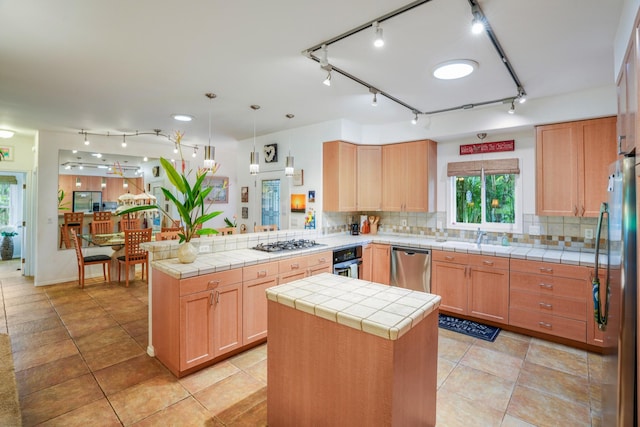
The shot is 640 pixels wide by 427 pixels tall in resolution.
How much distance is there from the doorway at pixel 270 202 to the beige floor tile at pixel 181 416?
11.0ft

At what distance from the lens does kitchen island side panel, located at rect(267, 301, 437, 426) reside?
1.43 metres

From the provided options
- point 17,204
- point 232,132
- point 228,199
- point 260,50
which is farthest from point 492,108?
point 17,204

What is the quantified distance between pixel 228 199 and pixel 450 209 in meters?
4.86

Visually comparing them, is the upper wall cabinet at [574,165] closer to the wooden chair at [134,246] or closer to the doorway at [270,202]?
the doorway at [270,202]

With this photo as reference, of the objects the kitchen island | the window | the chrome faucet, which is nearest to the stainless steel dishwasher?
the chrome faucet

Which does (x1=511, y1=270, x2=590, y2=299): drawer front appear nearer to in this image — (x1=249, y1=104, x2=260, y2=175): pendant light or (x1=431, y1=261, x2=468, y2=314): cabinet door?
(x1=431, y1=261, x2=468, y2=314): cabinet door

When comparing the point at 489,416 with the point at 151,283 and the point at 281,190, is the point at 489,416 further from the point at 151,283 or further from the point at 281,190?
the point at 281,190

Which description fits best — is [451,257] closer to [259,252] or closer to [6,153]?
[259,252]

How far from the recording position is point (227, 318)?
2.77 meters

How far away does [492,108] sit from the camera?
378 centimetres

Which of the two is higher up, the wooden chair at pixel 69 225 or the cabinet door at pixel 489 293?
the wooden chair at pixel 69 225

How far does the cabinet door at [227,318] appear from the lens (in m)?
2.70

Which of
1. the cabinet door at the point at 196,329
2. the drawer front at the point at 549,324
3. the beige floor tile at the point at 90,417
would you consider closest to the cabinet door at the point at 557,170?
the drawer front at the point at 549,324

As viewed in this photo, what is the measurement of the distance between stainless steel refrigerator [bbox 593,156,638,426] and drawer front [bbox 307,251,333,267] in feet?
8.30
